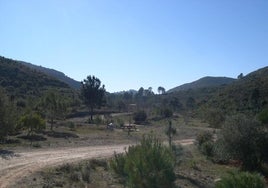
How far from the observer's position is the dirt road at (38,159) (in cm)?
2178

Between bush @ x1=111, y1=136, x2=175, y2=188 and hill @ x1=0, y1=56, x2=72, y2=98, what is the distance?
75333mm

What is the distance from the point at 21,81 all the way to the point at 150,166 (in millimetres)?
91619

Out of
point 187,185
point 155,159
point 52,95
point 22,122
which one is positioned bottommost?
point 187,185

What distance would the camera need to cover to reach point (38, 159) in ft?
88.1

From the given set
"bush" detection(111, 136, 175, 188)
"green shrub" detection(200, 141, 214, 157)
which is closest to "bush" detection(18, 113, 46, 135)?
"green shrub" detection(200, 141, 214, 157)

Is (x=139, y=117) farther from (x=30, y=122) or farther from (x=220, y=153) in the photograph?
(x=220, y=153)

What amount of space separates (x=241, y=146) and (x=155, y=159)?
15706 millimetres

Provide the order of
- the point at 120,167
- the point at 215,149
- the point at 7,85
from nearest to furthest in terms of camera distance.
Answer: the point at 120,167, the point at 215,149, the point at 7,85

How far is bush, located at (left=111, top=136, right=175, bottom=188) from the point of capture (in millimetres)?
19234

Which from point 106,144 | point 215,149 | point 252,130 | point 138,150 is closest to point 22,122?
point 106,144

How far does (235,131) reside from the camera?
34.1 meters

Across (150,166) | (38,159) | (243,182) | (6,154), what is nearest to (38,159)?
(38,159)

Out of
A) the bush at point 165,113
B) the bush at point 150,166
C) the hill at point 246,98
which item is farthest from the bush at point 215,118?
the bush at point 150,166

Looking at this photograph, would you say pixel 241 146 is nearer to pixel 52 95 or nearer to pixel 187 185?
pixel 187 185
